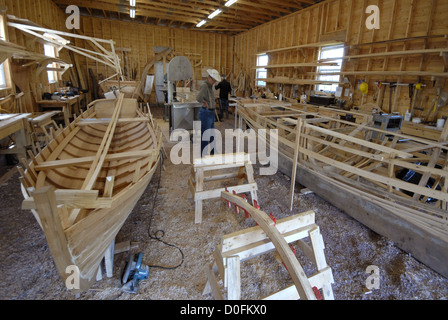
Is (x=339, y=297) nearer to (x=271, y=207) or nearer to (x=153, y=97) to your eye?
(x=271, y=207)

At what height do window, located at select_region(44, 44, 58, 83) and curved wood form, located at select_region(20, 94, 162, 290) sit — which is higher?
window, located at select_region(44, 44, 58, 83)

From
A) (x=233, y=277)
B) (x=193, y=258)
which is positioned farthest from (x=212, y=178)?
(x=233, y=277)

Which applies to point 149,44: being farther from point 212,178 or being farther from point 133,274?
point 133,274

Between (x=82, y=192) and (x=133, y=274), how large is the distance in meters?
1.15

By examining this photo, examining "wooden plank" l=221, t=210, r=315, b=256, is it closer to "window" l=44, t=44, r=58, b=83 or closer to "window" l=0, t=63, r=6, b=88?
"window" l=0, t=63, r=6, b=88

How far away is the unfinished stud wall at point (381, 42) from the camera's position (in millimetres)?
5371

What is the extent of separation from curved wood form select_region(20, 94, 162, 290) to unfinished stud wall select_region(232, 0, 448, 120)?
6128 millimetres

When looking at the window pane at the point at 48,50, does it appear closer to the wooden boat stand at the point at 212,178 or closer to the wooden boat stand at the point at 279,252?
the wooden boat stand at the point at 212,178

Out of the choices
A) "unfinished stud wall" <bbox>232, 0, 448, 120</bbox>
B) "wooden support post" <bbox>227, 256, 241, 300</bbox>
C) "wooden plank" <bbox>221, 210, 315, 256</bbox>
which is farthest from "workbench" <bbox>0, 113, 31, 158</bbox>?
"unfinished stud wall" <bbox>232, 0, 448, 120</bbox>

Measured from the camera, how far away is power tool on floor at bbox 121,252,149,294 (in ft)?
7.56

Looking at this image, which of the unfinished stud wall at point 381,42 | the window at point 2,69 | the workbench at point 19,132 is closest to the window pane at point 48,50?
the window at point 2,69

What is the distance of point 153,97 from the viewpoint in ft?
49.8

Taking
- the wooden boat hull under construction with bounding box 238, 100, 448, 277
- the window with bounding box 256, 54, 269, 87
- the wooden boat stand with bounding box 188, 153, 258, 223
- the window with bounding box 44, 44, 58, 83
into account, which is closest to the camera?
the wooden boat hull under construction with bounding box 238, 100, 448, 277

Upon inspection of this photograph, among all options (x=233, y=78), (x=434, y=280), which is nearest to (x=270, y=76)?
(x=233, y=78)
